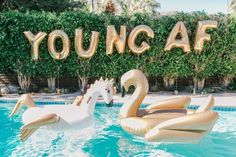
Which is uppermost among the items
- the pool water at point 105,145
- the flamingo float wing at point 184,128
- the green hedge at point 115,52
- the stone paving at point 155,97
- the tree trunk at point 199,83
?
the green hedge at point 115,52

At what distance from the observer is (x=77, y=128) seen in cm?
855

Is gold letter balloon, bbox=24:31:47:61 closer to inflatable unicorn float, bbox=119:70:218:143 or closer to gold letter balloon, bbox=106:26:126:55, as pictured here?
gold letter balloon, bbox=106:26:126:55

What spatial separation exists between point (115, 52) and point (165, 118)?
9.55 meters

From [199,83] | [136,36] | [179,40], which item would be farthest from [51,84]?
[199,83]

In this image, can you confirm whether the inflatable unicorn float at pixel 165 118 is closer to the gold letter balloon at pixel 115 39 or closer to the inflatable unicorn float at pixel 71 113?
the inflatable unicorn float at pixel 71 113

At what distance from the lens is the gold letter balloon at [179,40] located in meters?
16.7

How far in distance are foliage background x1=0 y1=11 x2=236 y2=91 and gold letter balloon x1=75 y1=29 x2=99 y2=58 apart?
22.8 inches

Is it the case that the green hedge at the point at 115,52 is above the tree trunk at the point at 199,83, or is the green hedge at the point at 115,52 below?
above

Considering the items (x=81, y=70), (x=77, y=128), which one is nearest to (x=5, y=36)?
(x=81, y=70)

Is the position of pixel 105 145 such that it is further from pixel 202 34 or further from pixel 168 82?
pixel 168 82

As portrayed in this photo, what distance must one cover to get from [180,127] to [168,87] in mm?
10910

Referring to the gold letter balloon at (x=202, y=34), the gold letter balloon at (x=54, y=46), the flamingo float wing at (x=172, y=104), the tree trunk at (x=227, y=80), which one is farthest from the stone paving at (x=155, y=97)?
the flamingo float wing at (x=172, y=104)

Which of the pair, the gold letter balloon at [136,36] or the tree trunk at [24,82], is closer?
the gold letter balloon at [136,36]

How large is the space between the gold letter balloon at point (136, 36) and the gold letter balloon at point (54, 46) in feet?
8.80
